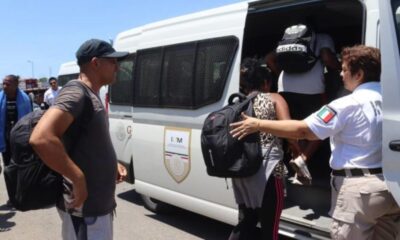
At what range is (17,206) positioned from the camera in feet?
8.60

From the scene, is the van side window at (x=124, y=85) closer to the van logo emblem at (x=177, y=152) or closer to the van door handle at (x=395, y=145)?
the van logo emblem at (x=177, y=152)

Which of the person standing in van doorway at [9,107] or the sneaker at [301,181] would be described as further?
the person standing in van doorway at [9,107]

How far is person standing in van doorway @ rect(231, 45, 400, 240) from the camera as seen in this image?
8.77 ft

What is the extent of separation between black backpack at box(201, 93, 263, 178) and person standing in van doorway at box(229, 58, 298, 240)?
85 millimetres

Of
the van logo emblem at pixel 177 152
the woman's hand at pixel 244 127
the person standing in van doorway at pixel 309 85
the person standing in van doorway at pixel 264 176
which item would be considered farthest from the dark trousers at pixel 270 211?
the van logo emblem at pixel 177 152

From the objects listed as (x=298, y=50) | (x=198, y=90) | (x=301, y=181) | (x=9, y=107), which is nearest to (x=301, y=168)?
(x=301, y=181)

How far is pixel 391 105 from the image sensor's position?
2.64 metres

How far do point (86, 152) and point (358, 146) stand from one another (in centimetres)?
156

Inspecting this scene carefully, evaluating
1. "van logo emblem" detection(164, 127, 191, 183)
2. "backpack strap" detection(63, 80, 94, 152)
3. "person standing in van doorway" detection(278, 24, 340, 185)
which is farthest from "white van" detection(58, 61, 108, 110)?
"backpack strap" detection(63, 80, 94, 152)

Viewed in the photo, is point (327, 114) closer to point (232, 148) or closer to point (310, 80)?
point (232, 148)

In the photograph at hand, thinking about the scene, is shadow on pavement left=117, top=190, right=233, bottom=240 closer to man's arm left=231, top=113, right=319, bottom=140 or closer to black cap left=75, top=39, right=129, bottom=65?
man's arm left=231, top=113, right=319, bottom=140

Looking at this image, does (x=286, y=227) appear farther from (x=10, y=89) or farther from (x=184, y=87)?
(x=10, y=89)

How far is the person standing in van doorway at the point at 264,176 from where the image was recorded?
3.32 metres

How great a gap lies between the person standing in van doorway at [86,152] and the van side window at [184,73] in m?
1.95
